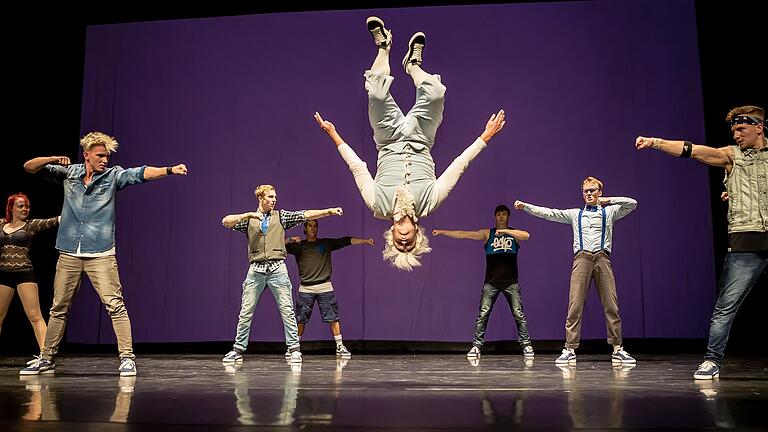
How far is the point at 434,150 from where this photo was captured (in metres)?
6.81

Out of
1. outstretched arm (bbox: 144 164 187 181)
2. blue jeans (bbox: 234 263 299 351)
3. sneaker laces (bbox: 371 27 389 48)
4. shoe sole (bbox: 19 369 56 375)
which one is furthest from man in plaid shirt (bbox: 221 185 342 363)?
sneaker laces (bbox: 371 27 389 48)

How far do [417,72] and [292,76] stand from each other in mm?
2358

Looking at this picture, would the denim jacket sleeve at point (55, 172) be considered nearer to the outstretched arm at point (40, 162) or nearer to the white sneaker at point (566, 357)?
the outstretched arm at point (40, 162)

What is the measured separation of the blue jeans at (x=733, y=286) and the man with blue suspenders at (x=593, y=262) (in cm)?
133

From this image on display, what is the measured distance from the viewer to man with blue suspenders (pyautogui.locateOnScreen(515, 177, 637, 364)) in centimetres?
505

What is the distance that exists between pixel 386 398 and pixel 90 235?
227 centimetres

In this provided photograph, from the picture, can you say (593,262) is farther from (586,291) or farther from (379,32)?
(379,32)

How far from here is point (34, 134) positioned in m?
6.85

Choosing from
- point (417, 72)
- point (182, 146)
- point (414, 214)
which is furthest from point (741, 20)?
point (182, 146)

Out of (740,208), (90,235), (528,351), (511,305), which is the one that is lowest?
(528,351)

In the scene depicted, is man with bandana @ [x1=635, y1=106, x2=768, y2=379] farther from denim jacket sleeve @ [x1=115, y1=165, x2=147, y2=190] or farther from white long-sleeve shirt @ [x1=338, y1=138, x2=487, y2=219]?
denim jacket sleeve @ [x1=115, y1=165, x2=147, y2=190]

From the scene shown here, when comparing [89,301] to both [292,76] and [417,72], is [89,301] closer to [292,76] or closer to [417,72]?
[292,76]

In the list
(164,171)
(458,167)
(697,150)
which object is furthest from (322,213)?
(697,150)

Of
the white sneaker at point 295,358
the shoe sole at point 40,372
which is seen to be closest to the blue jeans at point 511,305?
the white sneaker at point 295,358
